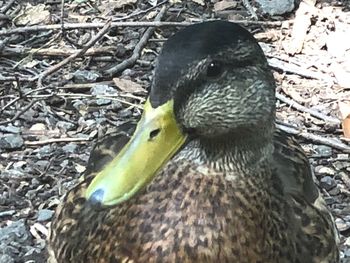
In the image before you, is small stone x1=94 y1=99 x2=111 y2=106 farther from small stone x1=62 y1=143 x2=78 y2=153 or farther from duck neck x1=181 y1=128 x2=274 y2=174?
duck neck x1=181 y1=128 x2=274 y2=174

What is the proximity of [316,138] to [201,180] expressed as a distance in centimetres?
165

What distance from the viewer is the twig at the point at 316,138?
15.5 feet

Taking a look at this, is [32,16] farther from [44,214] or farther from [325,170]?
[325,170]

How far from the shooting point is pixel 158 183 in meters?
3.25

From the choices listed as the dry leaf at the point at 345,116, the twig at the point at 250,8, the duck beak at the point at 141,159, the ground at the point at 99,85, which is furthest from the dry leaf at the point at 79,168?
the duck beak at the point at 141,159

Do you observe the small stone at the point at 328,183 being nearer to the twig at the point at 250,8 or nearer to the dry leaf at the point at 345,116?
the dry leaf at the point at 345,116

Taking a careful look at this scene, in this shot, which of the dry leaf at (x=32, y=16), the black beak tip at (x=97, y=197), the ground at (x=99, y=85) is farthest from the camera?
the dry leaf at (x=32, y=16)

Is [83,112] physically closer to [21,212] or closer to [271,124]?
[21,212]

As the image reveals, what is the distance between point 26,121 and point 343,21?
5.74 feet

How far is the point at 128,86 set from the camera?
16.8 feet

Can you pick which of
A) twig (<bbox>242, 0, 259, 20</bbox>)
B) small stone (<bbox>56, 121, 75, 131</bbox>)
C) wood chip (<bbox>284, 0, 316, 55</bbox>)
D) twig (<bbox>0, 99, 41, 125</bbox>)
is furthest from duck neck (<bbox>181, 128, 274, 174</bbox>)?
twig (<bbox>242, 0, 259, 20</bbox>)

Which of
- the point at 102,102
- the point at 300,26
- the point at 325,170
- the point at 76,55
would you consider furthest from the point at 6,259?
the point at 300,26

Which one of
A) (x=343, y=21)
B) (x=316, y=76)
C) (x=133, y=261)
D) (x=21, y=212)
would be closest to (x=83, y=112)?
(x=21, y=212)

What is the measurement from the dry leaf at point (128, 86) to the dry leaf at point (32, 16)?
65 cm
